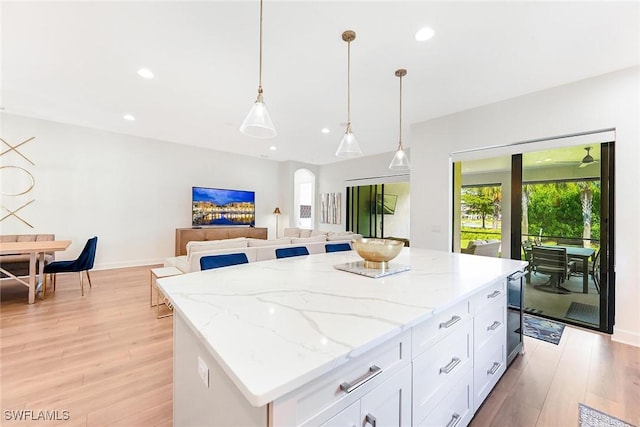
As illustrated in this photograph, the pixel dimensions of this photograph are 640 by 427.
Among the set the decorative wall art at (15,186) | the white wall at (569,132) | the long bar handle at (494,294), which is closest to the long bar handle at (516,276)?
the long bar handle at (494,294)

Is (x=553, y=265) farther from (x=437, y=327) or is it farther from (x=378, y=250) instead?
(x=437, y=327)

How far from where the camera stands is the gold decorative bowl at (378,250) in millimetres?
1823

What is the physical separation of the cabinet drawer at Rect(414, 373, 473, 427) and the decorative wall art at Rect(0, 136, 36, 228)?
659 cm

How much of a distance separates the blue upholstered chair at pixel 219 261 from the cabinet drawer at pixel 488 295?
1.80 m

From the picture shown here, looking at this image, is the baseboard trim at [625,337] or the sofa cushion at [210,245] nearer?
the baseboard trim at [625,337]

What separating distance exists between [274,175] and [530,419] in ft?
23.8

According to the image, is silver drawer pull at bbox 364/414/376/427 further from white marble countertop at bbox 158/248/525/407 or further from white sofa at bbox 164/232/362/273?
white sofa at bbox 164/232/362/273

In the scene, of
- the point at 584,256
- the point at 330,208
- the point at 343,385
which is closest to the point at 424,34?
the point at 343,385

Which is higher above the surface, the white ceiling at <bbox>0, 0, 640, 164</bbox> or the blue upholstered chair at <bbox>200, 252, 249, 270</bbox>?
the white ceiling at <bbox>0, 0, 640, 164</bbox>

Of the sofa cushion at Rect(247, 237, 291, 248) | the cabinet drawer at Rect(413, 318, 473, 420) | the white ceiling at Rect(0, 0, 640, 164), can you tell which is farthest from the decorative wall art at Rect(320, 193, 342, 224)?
the cabinet drawer at Rect(413, 318, 473, 420)

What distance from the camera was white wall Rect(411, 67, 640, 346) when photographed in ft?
8.49

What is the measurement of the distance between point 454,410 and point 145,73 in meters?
4.02

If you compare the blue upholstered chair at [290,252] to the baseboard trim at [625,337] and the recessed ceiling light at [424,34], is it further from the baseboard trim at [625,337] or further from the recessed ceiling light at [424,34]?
the baseboard trim at [625,337]

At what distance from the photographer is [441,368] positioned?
1.33 m
